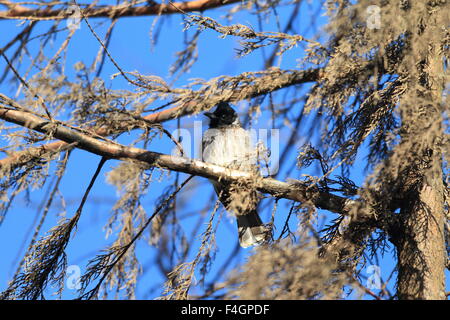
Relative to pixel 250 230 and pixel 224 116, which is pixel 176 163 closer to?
pixel 250 230

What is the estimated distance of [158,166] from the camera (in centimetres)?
324


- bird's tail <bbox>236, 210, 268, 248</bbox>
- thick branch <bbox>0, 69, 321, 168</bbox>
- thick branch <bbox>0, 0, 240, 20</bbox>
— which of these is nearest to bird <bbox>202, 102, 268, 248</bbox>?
bird's tail <bbox>236, 210, 268, 248</bbox>

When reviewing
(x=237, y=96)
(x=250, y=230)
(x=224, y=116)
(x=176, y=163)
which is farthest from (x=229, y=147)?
(x=176, y=163)

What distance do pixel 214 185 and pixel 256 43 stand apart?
1.63 metres

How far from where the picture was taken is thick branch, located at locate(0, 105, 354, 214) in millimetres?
3107

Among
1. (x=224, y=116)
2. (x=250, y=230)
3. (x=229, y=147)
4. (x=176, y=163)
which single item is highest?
(x=224, y=116)

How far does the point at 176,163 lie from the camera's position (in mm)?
3289

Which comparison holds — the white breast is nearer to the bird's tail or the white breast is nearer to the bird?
the bird

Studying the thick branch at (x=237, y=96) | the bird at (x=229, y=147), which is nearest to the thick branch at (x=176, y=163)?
the thick branch at (x=237, y=96)

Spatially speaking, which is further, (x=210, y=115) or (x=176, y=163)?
(x=210, y=115)

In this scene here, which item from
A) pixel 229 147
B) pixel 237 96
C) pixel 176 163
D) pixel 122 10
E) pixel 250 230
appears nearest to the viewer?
pixel 176 163

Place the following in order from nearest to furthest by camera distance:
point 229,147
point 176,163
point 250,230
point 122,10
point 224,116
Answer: point 176,163
point 122,10
point 250,230
point 229,147
point 224,116
